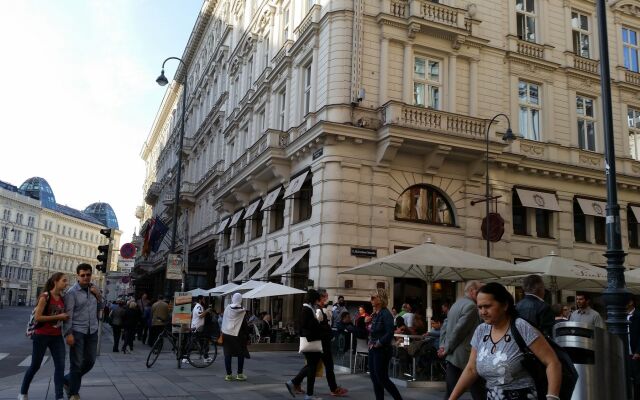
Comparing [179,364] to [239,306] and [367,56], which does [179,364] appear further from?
[367,56]

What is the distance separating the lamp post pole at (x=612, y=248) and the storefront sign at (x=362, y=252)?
10499mm

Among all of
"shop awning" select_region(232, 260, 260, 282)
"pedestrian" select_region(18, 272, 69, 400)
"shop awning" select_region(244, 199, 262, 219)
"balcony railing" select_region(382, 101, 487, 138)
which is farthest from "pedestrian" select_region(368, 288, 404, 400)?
"shop awning" select_region(244, 199, 262, 219)

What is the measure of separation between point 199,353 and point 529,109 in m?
16.9

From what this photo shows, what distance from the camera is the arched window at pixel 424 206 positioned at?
834 inches

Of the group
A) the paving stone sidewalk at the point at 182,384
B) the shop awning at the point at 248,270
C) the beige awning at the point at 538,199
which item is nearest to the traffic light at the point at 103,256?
the paving stone sidewalk at the point at 182,384

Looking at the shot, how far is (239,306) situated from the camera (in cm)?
1230

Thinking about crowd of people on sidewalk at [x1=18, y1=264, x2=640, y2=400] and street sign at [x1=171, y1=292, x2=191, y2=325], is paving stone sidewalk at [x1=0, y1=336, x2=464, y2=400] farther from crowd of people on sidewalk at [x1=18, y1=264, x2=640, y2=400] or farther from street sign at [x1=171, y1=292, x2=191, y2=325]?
street sign at [x1=171, y1=292, x2=191, y2=325]

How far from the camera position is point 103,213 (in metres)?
164

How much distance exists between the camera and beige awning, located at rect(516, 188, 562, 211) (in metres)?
22.7

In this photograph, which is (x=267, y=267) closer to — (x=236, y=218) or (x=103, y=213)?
(x=236, y=218)

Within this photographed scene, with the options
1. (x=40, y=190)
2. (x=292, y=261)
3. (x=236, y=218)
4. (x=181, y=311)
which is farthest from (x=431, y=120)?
(x=40, y=190)

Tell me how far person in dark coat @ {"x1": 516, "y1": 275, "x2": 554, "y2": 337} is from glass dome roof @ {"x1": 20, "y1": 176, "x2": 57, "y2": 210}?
131m

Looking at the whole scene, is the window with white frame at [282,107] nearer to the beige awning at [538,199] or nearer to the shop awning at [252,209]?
the shop awning at [252,209]

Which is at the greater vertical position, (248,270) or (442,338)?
(248,270)
